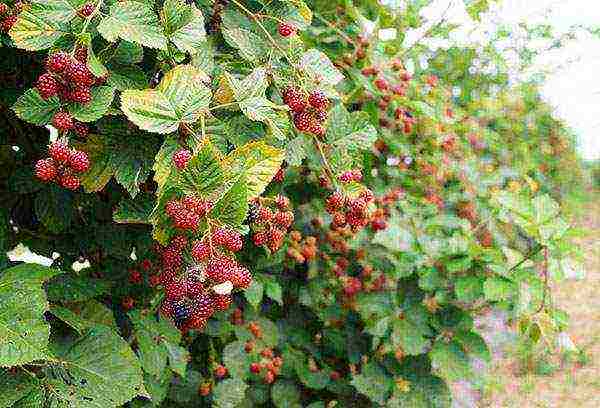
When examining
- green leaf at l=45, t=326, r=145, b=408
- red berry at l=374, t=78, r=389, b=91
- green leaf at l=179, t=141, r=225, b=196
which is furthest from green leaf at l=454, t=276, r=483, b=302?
green leaf at l=179, t=141, r=225, b=196

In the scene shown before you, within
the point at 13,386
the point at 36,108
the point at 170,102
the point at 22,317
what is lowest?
the point at 13,386

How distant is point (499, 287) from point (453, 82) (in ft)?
5.00

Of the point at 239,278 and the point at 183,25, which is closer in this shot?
the point at 239,278

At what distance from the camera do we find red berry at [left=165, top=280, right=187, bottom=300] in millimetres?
822

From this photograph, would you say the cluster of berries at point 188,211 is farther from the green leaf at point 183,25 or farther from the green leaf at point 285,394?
the green leaf at point 285,394

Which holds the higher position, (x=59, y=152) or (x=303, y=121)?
(x=303, y=121)

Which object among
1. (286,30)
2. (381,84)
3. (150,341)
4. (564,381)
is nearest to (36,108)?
(286,30)

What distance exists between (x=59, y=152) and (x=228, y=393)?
1.07 meters

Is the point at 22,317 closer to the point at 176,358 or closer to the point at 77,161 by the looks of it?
the point at 77,161

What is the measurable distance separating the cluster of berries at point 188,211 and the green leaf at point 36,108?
0.24 metres

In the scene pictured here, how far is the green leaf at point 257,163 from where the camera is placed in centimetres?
87

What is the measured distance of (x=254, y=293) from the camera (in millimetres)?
1713

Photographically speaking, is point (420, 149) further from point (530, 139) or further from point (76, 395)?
point (530, 139)

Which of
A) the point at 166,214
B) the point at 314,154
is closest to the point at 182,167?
the point at 166,214
